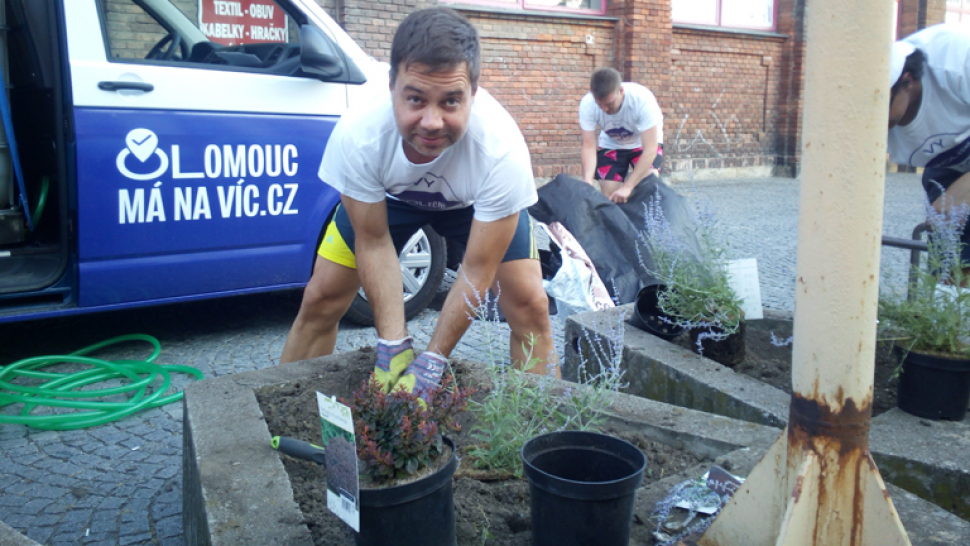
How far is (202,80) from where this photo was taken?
3.83 m

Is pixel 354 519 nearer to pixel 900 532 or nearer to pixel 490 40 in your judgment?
pixel 900 532

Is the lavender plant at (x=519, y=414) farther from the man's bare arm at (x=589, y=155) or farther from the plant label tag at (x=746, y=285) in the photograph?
the man's bare arm at (x=589, y=155)

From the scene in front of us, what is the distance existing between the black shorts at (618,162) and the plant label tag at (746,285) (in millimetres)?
3405

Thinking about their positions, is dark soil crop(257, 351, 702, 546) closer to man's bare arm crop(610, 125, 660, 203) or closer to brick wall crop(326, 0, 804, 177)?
man's bare arm crop(610, 125, 660, 203)

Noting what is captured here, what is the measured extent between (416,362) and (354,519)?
96cm

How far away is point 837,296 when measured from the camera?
1.36m

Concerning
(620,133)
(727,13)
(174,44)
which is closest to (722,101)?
(727,13)

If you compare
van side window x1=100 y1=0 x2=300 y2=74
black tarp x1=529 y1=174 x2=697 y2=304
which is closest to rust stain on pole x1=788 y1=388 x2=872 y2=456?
van side window x1=100 y1=0 x2=300 y2=74

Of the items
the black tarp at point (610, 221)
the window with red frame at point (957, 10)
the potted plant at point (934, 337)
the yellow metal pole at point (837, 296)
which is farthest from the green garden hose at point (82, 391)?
the window with red frame at point (957, 10)

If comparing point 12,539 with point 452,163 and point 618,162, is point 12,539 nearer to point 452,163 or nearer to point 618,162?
point 452,163

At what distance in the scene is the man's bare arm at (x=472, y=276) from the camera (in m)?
2.52

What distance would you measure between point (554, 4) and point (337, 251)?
30.3 ft

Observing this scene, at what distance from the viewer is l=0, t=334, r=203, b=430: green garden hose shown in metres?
3.23

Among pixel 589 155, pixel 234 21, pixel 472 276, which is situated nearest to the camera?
pixel 472 276
